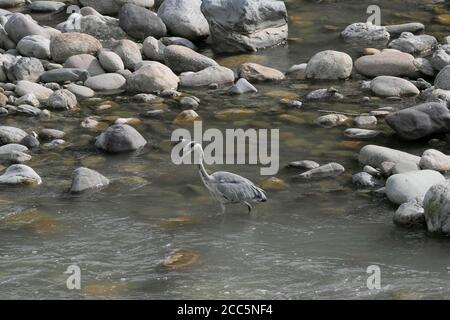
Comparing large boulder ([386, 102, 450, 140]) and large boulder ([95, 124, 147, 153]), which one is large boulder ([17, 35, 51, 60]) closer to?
large boulder ([95, 124, 147, 153])

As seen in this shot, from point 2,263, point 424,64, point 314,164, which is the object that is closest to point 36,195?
point 2,263

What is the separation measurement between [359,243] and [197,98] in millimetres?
5040

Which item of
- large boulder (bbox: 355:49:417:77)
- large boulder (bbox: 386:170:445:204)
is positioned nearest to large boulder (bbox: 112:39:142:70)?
large boulder (bbox: 355:49:417:77)

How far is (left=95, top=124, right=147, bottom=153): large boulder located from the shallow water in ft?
0.46

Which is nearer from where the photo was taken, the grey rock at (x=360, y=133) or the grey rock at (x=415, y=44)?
the grey rock at (x=360, y=133)

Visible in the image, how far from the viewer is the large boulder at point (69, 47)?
1537 cm

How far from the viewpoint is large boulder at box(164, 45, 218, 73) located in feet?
49.6

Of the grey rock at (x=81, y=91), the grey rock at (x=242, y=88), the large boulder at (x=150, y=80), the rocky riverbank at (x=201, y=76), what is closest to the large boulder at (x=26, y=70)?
Answer: the rocky riverbank at (x=201, y=76)

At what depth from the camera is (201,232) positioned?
9.92 m

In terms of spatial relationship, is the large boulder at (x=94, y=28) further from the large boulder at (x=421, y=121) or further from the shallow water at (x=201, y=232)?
the large boulder at (x=421, y=121)

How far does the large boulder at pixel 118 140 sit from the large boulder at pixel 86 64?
2.84 metres

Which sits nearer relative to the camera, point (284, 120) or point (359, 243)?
point (359, 243)
